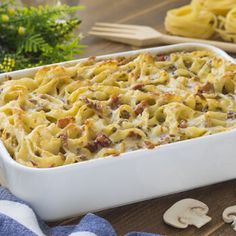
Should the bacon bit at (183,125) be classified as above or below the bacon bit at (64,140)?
below

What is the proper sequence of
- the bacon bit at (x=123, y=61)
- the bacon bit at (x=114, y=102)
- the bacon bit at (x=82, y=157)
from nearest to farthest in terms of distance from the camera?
1. the bacon bit at (x=82, y=157)
2. the bacon bit at (x=114, y=102)
3. the bacon bit at (x=123, y=61)

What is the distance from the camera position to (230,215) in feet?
5.83

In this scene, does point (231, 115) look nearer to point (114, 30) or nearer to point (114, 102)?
point (114, 102)

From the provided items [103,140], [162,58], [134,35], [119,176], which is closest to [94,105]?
[103,140]

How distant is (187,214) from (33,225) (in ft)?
1.25

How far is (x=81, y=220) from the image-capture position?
5.46ft

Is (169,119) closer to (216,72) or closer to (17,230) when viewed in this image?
(216,72)

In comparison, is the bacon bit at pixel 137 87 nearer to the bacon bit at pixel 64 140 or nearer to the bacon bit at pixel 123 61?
the bacon bit at pixel 123 61

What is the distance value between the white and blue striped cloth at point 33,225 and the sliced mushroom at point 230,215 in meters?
0.24

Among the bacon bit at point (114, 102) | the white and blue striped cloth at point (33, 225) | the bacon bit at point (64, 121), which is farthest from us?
the bacon bit at point (114, 102)

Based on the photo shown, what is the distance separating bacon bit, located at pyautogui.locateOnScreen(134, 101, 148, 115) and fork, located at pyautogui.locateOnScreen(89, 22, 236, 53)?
978 mm

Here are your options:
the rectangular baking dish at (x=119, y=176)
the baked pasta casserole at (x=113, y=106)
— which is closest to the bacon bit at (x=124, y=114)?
the baked pasta casserole at (x=113, y=106)

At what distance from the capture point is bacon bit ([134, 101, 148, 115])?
6.23 feet

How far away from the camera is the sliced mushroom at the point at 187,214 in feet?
5.68
